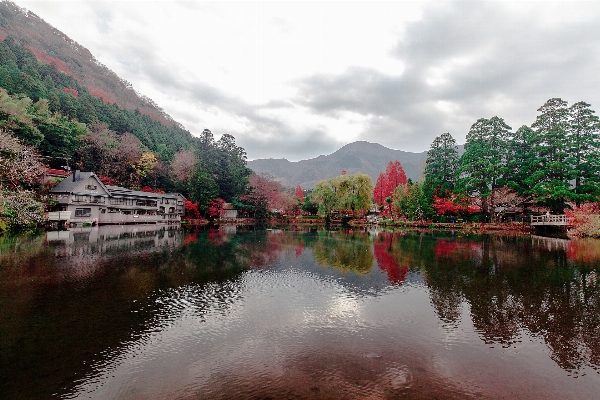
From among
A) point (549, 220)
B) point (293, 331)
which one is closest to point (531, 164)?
point (549, 220)

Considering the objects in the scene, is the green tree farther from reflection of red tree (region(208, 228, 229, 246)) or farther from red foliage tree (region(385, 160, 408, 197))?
reflection of red tree (region(208, 228, 229, 246))

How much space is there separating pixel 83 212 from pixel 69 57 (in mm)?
85317

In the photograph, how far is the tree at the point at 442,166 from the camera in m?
47.7

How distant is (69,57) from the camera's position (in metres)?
95.5

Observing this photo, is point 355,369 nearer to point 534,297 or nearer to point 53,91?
point 534,297

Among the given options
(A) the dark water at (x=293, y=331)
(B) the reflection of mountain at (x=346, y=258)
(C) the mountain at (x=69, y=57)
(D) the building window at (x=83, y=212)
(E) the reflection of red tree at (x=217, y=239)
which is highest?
(C) the mountain at (x=69, y=57)

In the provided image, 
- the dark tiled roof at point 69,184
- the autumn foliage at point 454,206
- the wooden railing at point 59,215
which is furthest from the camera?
the autumn foliage at point 454,206

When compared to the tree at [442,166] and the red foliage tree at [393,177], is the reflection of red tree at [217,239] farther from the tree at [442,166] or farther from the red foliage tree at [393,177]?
the red foliage tree at [393,177]

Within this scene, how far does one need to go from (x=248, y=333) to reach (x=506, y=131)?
158 ft

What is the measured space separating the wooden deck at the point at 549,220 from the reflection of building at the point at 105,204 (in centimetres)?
5180

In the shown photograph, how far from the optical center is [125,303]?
32.0 ft

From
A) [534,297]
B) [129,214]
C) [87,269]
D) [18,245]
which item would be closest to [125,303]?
[87,269]

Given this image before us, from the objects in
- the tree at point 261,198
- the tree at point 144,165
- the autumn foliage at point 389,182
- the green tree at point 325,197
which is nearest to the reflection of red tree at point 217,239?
the green tree at point 325,197

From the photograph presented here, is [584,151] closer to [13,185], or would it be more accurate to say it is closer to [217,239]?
[217,239]
